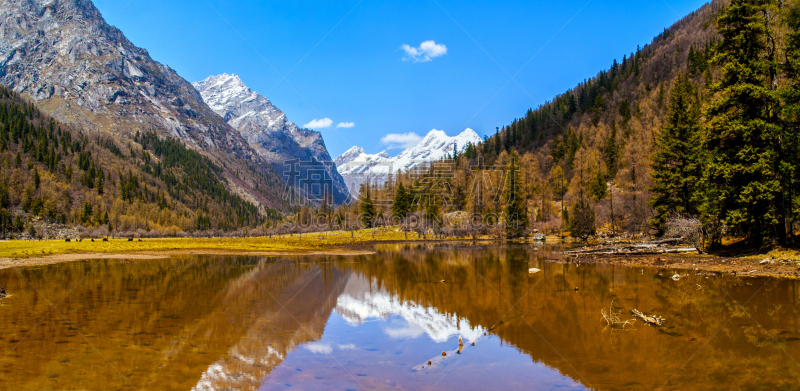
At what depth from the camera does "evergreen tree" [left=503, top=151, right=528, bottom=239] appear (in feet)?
245

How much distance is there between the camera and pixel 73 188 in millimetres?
135250

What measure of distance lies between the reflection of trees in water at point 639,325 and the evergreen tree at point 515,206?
4943 cm

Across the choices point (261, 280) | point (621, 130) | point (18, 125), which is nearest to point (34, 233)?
point (18, 125)

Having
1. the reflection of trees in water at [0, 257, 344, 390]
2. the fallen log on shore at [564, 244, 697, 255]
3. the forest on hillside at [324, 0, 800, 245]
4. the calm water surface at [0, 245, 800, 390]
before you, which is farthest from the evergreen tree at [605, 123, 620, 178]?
the reflection of trees in water at [0, 257, 344, 390]

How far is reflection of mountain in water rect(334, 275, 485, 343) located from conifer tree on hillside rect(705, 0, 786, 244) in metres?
22.2

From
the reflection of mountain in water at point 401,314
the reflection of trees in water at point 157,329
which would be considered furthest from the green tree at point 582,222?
the reflection of trees in water at point 157,329

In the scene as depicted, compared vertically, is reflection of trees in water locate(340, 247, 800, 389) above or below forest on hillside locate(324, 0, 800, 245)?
below

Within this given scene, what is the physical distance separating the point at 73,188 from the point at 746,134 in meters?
170

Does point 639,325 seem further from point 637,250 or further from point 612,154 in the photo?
point 612,154

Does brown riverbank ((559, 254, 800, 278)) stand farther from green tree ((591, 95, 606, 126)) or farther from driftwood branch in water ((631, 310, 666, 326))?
green tree ((591, 95, 606, 126))

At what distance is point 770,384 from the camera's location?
317 inches

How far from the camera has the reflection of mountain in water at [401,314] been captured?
13.2 meters

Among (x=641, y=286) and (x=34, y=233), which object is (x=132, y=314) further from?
(x=34, y=233)

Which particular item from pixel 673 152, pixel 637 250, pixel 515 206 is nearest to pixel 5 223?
pixel 515 206
